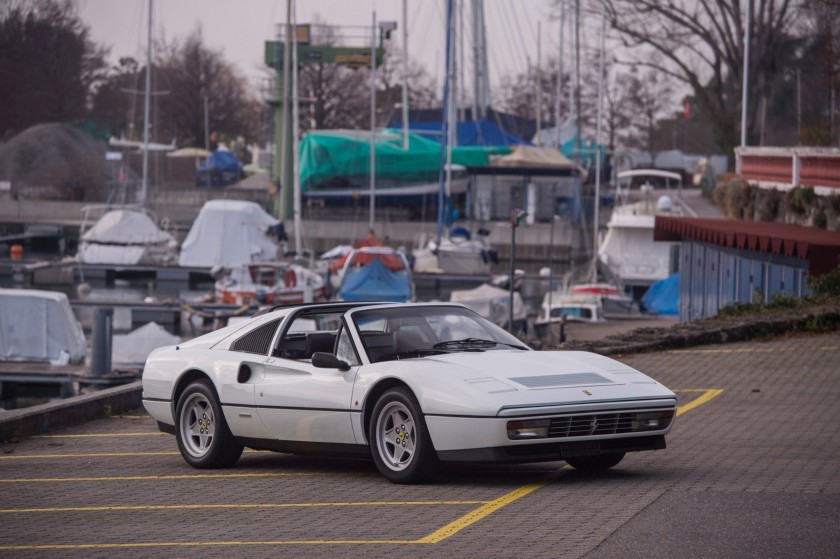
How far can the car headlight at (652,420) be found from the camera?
9094mm

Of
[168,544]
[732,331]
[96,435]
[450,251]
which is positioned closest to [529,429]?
[168,544]

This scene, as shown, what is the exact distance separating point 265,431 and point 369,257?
37759 mm

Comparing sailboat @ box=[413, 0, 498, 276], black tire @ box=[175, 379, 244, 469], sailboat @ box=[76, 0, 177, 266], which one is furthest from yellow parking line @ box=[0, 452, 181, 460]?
sailboat @ box=[76, 0, 177, 266]

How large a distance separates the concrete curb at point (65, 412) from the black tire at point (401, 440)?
5.25m

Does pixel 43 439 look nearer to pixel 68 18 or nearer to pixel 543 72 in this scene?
pixel 68 18

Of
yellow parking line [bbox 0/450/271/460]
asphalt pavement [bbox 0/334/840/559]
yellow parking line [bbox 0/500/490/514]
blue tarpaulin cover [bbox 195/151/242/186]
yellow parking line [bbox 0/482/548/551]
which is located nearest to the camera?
asphalt pavement [bbox 0/334/840/559]

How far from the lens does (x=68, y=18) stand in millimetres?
68812

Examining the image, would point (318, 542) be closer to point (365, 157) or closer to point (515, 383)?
point (515, 383)

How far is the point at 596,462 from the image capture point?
31.4 feet

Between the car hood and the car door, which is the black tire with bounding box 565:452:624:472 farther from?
the car door

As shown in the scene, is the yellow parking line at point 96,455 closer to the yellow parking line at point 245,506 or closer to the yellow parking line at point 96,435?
the yellow parking line at point 96,435

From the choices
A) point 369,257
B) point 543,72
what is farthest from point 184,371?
point 543,72

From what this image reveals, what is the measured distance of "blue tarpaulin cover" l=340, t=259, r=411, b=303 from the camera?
4581 centimetres

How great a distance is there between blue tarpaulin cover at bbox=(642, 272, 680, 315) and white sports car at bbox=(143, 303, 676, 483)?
116ft
